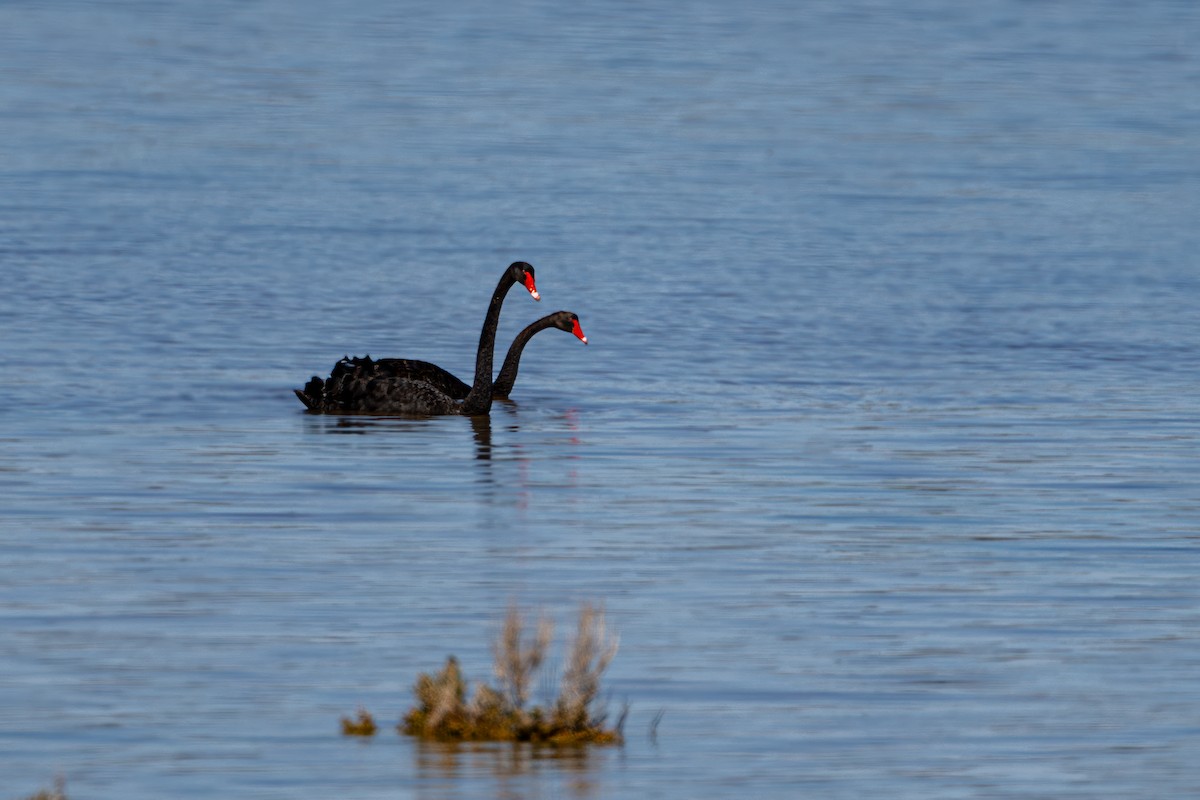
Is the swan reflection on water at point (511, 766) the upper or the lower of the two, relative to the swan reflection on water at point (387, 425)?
lower

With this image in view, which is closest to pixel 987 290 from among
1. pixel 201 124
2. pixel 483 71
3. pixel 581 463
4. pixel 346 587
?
pixel 581 463

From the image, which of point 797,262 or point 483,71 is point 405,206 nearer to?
point 797,262

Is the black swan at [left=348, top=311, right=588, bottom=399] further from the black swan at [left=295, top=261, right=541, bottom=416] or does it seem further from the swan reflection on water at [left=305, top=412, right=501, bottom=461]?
the swan reflection on water at [left=305, top=412, right=501, bottom=461]

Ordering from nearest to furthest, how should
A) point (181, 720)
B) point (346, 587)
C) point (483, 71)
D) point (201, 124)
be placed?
point (181, 720)
point (346, 587)
point (201, 124)
point (483, 71)

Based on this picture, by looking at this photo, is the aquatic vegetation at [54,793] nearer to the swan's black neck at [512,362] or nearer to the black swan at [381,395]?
the black swan at [381,395]

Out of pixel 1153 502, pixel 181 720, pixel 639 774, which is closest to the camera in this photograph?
pixel 639 774

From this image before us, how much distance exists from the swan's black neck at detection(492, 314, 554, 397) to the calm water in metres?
0.51

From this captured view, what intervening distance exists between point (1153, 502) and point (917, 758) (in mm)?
7002

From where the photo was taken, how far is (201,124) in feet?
177

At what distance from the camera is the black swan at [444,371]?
2188 cm

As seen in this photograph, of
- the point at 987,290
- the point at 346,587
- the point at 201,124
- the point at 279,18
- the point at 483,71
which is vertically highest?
the point at 279,18

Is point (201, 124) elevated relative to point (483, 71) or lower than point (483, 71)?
lower

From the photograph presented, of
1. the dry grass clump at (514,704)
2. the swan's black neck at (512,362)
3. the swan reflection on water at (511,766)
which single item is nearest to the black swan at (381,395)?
the swan's black neck at (512,362)

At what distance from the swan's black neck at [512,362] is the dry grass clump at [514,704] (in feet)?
41.1
